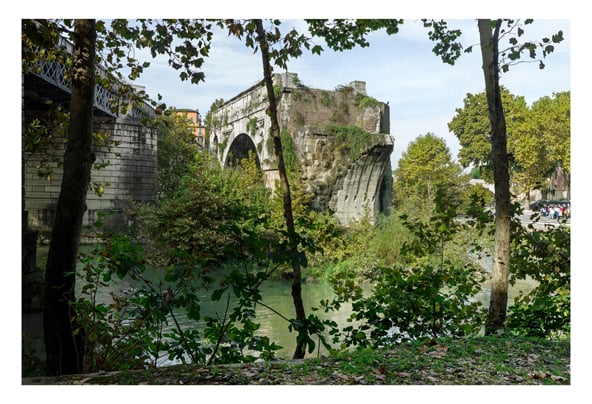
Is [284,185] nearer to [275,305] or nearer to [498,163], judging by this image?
[275,305]

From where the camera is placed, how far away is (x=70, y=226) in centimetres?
263

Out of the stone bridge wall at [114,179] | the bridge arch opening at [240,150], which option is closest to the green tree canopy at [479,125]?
the bridge arch opening at [240,150]

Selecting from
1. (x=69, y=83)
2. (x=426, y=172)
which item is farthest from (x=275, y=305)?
(x=69, y=83)

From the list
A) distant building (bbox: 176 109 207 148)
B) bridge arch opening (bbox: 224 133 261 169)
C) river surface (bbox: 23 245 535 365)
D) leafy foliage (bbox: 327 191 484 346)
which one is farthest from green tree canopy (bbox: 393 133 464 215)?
distant building (bbox: 176 109 207 148)

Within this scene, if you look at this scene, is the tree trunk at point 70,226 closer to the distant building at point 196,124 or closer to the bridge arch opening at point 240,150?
the distant building at point 196,124

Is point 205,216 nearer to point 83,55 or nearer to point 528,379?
point 83,55

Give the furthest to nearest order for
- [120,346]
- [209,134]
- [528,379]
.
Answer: [209,134], [120,346], [528,379]

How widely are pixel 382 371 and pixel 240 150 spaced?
280 cm

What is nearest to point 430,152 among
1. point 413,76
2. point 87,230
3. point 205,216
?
point 413,76

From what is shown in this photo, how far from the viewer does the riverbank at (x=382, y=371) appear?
2.59 meters

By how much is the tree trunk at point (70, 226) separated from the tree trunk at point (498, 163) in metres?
2.52

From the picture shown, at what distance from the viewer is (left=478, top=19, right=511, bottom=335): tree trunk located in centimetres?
348

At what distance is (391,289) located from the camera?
10.5ft

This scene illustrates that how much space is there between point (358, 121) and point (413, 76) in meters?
1.08
